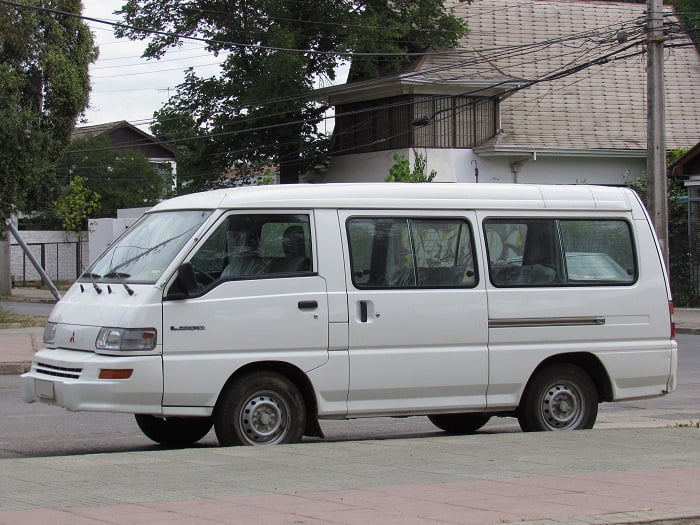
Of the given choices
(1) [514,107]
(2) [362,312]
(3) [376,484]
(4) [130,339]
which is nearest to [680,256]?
(1) [514,107]

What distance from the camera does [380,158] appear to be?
37.4 m

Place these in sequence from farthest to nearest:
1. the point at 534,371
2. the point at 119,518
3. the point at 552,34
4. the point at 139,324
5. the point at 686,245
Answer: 1. the point at 552,34
2. the point at 686,245
3. the point at 534,371
4. the point at 139,324
5. the point at 119,518

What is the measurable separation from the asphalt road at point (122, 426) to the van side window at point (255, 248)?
1.99 meters

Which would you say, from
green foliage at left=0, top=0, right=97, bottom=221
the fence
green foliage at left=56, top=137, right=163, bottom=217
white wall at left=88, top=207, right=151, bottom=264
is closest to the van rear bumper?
green foliage at left=0, top=0, right=97, bottom=221

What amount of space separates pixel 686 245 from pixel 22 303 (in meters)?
22.7

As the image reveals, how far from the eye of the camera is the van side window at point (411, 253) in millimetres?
9672

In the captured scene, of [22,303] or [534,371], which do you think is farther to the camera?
[22,303]

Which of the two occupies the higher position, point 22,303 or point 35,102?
point 35,102

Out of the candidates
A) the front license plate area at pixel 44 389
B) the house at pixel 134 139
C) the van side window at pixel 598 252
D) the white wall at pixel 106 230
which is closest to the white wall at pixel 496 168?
the white wall at pixel 106 230

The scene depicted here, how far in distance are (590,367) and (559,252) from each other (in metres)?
Answer: 1.17

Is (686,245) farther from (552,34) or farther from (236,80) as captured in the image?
(236,80)

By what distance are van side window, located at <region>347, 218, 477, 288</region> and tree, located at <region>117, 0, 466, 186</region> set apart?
84.8 ft

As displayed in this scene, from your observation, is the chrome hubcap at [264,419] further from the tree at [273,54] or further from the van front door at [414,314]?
the tree at [273,54]

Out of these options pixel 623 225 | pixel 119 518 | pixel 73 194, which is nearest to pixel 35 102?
pixel 73 194
